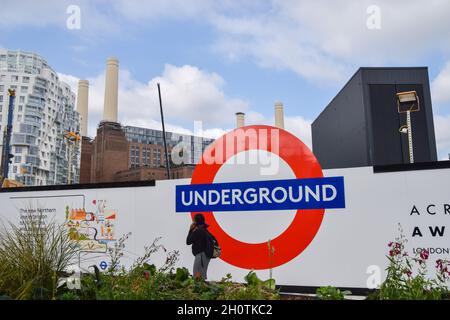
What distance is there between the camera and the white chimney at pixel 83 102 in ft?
159

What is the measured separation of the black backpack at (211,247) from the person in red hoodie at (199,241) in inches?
1.4

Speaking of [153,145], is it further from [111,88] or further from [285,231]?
[285,231]

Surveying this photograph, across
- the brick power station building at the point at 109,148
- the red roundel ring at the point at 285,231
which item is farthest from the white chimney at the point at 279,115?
the red roundel ring at the point at 285,231

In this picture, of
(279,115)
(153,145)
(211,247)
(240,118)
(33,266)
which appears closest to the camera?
(33,266)

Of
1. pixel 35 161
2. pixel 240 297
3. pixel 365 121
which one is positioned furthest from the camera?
pixel 35 161

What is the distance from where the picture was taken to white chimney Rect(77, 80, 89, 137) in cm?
4859

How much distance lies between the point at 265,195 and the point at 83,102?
48149 mm

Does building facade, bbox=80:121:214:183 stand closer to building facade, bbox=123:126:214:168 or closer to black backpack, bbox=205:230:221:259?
building facade, bbox=123:126:214:168

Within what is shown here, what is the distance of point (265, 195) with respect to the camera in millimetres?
6238

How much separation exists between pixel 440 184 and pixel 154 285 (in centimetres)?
477

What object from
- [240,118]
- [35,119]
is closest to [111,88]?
[240,118]

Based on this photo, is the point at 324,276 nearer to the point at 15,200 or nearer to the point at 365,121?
the point at 15,200
